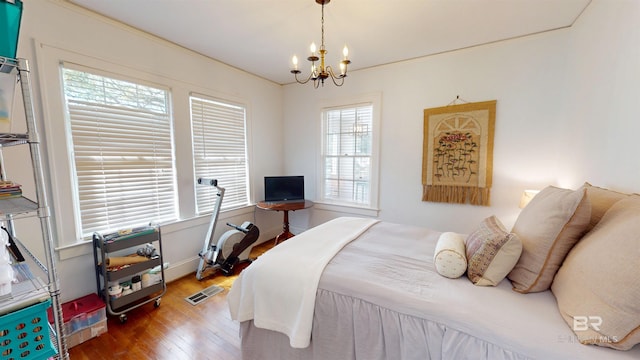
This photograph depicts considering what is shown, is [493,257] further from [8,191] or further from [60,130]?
[60,130]

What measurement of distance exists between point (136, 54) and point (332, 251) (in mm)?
2628

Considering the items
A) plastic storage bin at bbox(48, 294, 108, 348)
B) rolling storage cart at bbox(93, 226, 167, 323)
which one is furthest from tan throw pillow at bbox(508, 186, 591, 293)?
plastic storage bin at bbox(48, 294, 108, 348)

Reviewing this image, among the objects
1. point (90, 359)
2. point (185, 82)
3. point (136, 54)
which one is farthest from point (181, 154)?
point (90, 359)

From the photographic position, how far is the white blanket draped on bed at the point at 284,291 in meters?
1.33

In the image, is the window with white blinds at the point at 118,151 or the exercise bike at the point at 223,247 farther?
the exercise bike at the point at 223,247

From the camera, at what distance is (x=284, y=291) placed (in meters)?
1.40

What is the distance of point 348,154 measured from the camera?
3.69 m

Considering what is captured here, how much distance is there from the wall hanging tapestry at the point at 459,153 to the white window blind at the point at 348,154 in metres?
0.80

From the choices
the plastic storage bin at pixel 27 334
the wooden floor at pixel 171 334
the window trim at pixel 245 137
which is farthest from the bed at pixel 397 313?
the window trim at pixel 245 137

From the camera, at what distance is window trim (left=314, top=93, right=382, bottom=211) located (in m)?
3.36

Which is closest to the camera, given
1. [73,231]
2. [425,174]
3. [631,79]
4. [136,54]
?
[631,79]

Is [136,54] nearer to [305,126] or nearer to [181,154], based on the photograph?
[181,154]

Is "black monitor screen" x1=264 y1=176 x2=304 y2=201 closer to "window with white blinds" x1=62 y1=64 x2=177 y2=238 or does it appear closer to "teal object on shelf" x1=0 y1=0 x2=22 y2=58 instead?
"window with white blinds" x1=62 y1=64 x2=177 y2=238

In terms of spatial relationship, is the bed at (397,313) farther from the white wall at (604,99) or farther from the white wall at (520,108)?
the white wall at (520,108)
